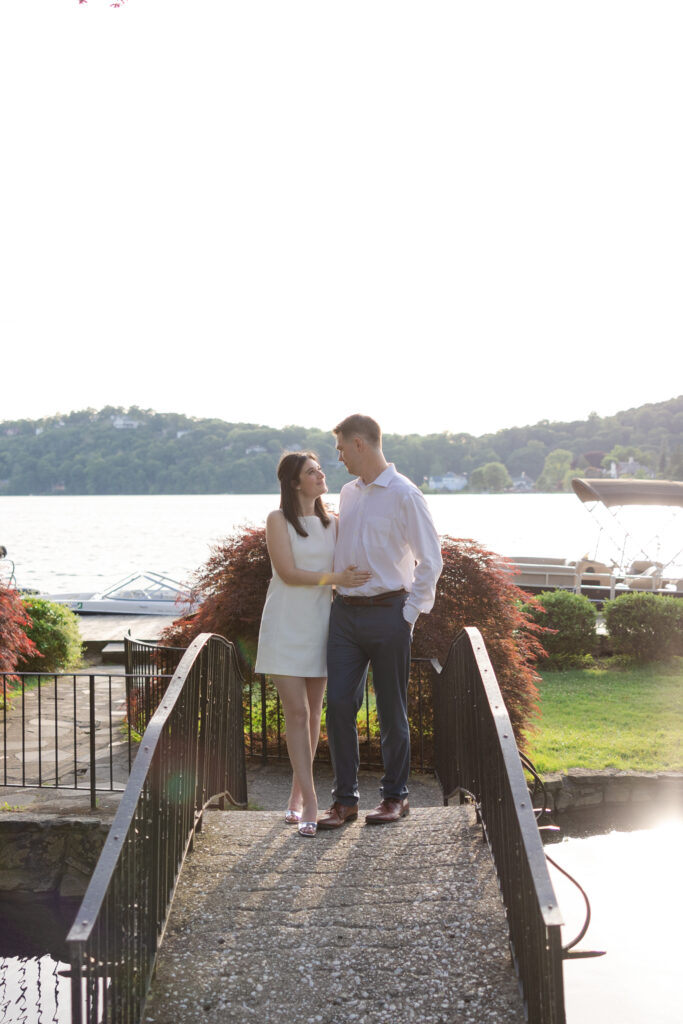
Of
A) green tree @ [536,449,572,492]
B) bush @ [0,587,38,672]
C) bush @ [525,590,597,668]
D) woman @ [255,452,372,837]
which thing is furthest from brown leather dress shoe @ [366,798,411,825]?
green tree @ [536,449,572,492]

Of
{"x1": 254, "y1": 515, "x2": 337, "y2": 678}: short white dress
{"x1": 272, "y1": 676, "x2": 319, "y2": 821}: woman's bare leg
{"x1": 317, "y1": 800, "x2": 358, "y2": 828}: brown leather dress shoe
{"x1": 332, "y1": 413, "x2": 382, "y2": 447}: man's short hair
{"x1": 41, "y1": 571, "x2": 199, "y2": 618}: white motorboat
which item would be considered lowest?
{"x1": 41, "y1": 571, "x2": 199, "y2": 618}: white motorboat

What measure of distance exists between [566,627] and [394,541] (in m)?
11.2

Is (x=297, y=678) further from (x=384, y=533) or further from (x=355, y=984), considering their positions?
(x=355, y=984)

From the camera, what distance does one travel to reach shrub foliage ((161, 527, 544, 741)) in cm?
873

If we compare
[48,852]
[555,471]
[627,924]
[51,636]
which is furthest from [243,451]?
[627,924]

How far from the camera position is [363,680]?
504 centimetres

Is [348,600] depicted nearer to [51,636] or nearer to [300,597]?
[300,597]

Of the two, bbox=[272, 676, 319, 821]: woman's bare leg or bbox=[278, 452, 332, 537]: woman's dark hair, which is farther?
bbox=[272, 676, 319, 821]: woman's bare leg

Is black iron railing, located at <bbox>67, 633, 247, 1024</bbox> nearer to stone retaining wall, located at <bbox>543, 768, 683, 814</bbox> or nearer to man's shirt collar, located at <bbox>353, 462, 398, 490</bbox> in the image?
man's shirt collar, located at <bbox>353, 462, 398, 490</bbox>

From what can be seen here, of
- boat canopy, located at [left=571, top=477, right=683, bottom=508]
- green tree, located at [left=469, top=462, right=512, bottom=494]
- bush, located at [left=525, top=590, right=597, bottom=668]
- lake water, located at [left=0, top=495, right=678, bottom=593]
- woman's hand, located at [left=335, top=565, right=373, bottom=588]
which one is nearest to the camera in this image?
woman's hand, located at [left=335, top=565, right=373, bottom=588]

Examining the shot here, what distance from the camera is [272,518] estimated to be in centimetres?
480

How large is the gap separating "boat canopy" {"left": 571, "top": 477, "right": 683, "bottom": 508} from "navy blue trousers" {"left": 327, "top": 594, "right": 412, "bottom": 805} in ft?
54.2

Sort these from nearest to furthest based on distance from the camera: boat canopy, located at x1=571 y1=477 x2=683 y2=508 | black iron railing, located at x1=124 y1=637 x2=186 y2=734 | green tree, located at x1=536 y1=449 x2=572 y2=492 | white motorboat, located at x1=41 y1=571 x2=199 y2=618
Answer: black iron railing, located at x1=124 y1=637 x2=186 y2=734 < boat canopy, located at x1=571 y1=477 x2=683 y2=508 < white motorboat, located at x1=41 y1=571 x2=199 y2=618 < green tree, located at x1=536 y1=449 x2=572 y2=492

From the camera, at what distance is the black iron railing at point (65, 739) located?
25.0ft
